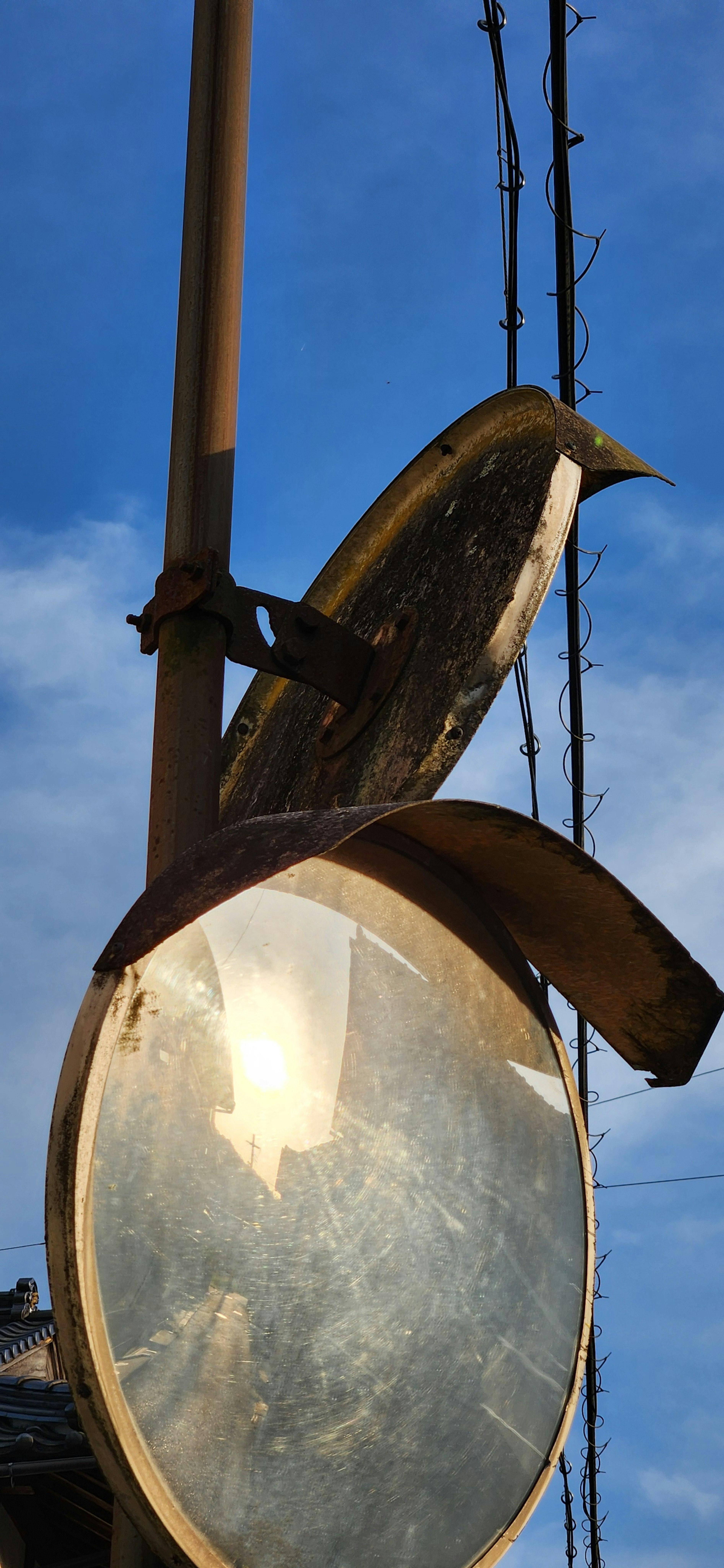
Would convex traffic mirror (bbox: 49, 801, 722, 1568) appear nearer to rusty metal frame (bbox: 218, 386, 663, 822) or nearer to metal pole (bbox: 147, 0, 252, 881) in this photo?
rusty metal frame (bbox: 218, 386, 663, 822)

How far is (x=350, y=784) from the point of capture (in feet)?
8.45

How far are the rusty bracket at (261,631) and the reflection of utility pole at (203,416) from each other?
0.10 ft

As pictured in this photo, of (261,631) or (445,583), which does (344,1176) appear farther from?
(445,583)

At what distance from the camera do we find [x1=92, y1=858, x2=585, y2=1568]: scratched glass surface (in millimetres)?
1575

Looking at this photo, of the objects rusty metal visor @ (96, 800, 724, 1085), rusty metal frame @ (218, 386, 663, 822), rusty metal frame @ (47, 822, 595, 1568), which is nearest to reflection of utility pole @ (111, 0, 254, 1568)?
rusty metal frame @ (218, 386, 663, 822)

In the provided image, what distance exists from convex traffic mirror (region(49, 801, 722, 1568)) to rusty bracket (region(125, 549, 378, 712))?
748 mm

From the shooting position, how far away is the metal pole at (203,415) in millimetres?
2391

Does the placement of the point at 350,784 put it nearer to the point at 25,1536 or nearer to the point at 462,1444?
the point at 462,1444

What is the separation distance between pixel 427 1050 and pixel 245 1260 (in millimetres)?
421

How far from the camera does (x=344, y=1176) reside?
179 cm

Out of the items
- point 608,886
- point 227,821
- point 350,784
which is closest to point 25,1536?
point 227,821

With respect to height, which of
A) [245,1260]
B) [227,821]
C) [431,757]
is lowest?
[245,1260]

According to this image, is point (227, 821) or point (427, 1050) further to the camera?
point (227, 821)

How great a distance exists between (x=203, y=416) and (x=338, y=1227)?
1.67 meters
